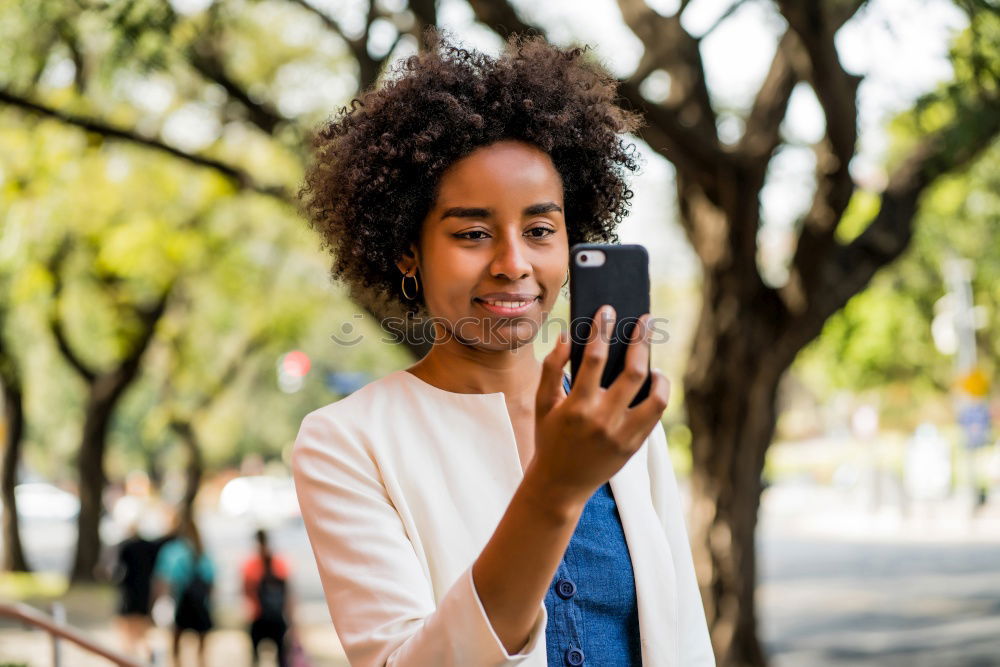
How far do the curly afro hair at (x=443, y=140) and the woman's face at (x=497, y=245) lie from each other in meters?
0.05

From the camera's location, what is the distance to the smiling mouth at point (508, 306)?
1768mm

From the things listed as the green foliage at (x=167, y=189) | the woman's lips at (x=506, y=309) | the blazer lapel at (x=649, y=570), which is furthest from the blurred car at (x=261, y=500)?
the woman's lips at (x=506, y=309)

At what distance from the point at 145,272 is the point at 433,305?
53.9 ft

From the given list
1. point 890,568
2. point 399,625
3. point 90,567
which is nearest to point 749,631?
point 399,625

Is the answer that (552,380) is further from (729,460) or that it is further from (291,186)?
(291,186)

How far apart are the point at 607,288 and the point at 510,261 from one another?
1.10 feet

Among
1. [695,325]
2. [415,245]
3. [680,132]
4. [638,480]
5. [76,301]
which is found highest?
[76,301]

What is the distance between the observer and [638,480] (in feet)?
6.32

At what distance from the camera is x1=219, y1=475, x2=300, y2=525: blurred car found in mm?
37656

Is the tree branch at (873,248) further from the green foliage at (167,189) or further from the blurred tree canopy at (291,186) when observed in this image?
the green foliage at (167,189)

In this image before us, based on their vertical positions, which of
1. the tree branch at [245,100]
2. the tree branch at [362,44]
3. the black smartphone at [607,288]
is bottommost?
the black smartphone at [607,288]

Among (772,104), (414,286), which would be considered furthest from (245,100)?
(414,286)

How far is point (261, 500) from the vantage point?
39.6 metres

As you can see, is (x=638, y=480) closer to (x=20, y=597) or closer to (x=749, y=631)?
(x=749, y=631)
